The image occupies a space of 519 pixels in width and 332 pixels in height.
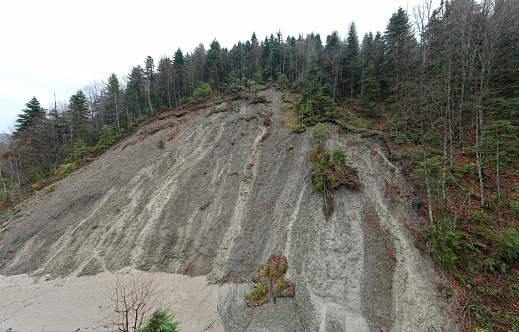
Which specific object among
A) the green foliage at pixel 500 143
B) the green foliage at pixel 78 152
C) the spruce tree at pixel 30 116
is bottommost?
the green foliage at pixel 500 143

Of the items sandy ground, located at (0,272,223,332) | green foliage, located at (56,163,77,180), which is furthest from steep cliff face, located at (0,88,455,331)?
green foliage, located at (56,163,77,180)

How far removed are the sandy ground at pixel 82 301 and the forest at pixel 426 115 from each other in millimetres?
10810

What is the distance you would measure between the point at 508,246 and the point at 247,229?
11609mm

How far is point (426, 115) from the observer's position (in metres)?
9.61

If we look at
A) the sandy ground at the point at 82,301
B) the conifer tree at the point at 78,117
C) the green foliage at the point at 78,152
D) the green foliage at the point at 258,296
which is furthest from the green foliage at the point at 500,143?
the conifer tree at the point at 78,117

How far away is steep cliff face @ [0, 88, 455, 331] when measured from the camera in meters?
7.45

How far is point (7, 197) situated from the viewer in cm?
1838

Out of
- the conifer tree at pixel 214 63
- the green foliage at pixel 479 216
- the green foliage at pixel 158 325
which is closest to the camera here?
the green foliage at pixel 158 325

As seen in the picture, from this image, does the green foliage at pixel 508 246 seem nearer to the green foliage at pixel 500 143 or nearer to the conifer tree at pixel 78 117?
the green foliage at pixel 500 143

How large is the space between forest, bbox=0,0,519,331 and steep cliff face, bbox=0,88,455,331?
4.86ft

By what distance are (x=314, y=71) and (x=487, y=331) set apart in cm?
2323

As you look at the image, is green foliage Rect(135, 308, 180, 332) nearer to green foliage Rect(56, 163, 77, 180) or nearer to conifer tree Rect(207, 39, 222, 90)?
green foliage Rect(56, 163, 77, 180)

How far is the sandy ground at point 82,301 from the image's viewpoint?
8383 millimetres

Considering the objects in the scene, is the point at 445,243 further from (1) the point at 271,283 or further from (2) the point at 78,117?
(2) the point at 78,117
